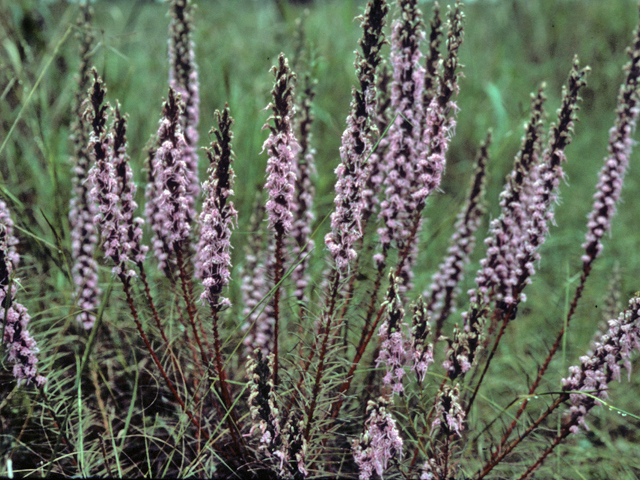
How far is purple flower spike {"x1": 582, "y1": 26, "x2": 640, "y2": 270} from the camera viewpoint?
2602mm

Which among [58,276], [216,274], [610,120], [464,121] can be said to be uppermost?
[610,120]

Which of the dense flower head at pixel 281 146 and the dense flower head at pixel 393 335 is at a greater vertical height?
the dense flower head at pixel 281 146

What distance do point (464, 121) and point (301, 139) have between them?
4.77 meters

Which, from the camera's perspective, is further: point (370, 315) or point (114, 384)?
point (114, 384)

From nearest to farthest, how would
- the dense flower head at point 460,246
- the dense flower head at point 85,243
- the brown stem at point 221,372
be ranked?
the brown stem at point 221,372 → the dense flower head at point 85,243 → the dense flower head at point 460,246

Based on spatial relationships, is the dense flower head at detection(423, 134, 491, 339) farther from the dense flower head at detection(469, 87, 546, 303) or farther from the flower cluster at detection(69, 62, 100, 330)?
the flower cluster at detection(69, 62, 100, 330)

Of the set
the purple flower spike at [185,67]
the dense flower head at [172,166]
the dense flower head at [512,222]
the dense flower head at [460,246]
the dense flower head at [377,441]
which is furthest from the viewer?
the dense flower head at [460,246]

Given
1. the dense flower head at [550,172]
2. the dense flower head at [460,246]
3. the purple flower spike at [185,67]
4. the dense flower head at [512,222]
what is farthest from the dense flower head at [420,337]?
the purple flower spike at [185,67]

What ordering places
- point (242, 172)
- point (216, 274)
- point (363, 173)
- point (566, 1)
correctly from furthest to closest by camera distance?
1. point (566, 1)
2. point (242, 172)
3. point (216, 274)
4. point (363, 173)

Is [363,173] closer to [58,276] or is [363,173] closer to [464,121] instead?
[58,276]

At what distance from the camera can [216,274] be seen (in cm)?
209

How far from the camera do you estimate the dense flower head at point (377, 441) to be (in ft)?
6.26

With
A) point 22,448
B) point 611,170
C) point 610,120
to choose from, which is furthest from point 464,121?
point 22,448

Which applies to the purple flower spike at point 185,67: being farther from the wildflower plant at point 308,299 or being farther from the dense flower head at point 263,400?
the dense flower head at point 263,400
